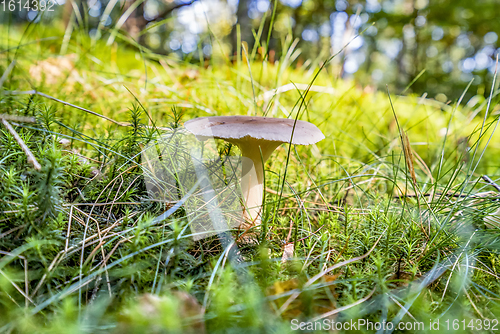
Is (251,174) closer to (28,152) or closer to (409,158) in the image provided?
(409,158)

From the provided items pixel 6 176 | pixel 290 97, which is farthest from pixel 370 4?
pixel 6 176

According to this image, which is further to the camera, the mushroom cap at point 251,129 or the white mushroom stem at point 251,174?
the white mushroom stem at point 251,174

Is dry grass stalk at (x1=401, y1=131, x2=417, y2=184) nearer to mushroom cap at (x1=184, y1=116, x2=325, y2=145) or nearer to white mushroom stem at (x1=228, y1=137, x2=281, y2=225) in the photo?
mushroom cap at (x1=184, y1=116, x2=325, y2=145)

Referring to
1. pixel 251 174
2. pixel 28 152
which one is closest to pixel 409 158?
pixel 251 174

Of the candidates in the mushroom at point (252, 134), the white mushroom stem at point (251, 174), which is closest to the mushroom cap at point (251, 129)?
the mushroom at point (252, 134)

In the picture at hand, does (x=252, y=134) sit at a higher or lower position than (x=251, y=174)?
higher

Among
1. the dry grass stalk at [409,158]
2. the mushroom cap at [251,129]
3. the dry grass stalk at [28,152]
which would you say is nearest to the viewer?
the dry grass stalk at [28,152]

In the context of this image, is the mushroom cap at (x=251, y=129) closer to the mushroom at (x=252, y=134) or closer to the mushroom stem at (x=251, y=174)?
the mushroom at (x=252, y=134)

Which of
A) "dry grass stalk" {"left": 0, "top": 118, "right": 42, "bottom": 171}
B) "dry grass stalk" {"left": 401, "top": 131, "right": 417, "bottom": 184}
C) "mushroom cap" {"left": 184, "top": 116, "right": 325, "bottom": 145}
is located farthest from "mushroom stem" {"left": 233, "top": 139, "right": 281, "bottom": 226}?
"dry grass stalk" {"left": 0, "top": 118, "right": 42, "bottom": 171}

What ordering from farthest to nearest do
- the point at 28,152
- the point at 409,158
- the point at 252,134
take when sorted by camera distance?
the point at 409,158 < the point at 252,134 < the point at 28,152
